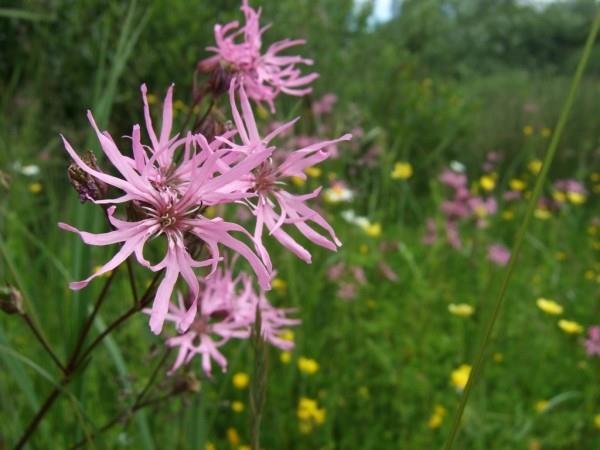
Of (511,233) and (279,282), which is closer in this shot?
(279,282)

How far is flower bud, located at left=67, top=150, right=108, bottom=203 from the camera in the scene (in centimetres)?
60

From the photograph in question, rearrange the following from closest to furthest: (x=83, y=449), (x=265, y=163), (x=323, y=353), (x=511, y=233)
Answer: (x=265, y=163) → (x=83, y=449) → (x=323, y=353) → (x=511, y=233)

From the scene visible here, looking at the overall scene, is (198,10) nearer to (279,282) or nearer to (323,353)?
(279,282)

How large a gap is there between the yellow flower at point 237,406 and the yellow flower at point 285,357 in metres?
0.17

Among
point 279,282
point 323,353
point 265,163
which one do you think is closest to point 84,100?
point 279,282

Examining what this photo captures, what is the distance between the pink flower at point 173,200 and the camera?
52 cm

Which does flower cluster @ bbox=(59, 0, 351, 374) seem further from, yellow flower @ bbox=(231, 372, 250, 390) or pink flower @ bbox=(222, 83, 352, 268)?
yellow flower @ bbox=(231, 372, 250, 390)

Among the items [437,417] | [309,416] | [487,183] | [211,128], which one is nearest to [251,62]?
[211,128]

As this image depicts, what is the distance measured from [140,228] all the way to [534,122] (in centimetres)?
483

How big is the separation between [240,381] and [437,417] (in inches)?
20.0

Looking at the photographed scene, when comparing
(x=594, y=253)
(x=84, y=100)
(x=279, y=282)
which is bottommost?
(x=594, y=253)

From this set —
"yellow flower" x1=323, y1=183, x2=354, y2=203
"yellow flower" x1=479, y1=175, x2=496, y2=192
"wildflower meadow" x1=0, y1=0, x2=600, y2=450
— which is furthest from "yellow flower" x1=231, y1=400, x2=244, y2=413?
"yellow flower" x1=479, y1=175, x2=496, y2=192

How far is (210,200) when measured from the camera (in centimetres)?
55

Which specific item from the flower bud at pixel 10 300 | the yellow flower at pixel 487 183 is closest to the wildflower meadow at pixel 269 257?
the flower bud at pixel 10 300
